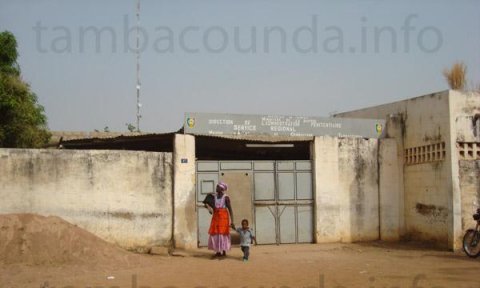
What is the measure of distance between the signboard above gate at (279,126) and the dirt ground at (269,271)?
2.74 meters

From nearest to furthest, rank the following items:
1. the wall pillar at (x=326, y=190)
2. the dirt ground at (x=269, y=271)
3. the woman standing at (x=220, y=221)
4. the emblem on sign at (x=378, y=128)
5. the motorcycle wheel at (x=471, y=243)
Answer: the dirt ground at (x=269, y=271) → the woman standing at (x=220, y=221) → the motorcycle wheel at (x=471, y=243) → the wall pillar at (x=326, y=190) → the emblem on sign at (x=378, y=128)

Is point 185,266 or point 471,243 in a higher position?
point 471,243

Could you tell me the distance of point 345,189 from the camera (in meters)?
13.5

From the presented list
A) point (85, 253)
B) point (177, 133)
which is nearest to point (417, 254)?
point (177, 133)

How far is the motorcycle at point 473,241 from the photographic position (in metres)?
11.4

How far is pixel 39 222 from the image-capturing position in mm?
10328

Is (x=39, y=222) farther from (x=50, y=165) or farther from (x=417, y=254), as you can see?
(x=417, y=254)

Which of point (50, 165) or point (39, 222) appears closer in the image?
point (39, 222)

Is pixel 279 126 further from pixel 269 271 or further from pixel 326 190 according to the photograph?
pixel 269 271

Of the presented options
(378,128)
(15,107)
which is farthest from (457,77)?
(15,107)

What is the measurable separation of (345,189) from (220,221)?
4.03m

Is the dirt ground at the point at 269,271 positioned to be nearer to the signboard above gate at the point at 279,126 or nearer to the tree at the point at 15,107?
the signboard above gate at the point at 279,126

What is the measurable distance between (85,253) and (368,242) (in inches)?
276

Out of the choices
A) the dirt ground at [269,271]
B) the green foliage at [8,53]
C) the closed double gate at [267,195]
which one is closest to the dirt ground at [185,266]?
the dirt ground at [269,271]
